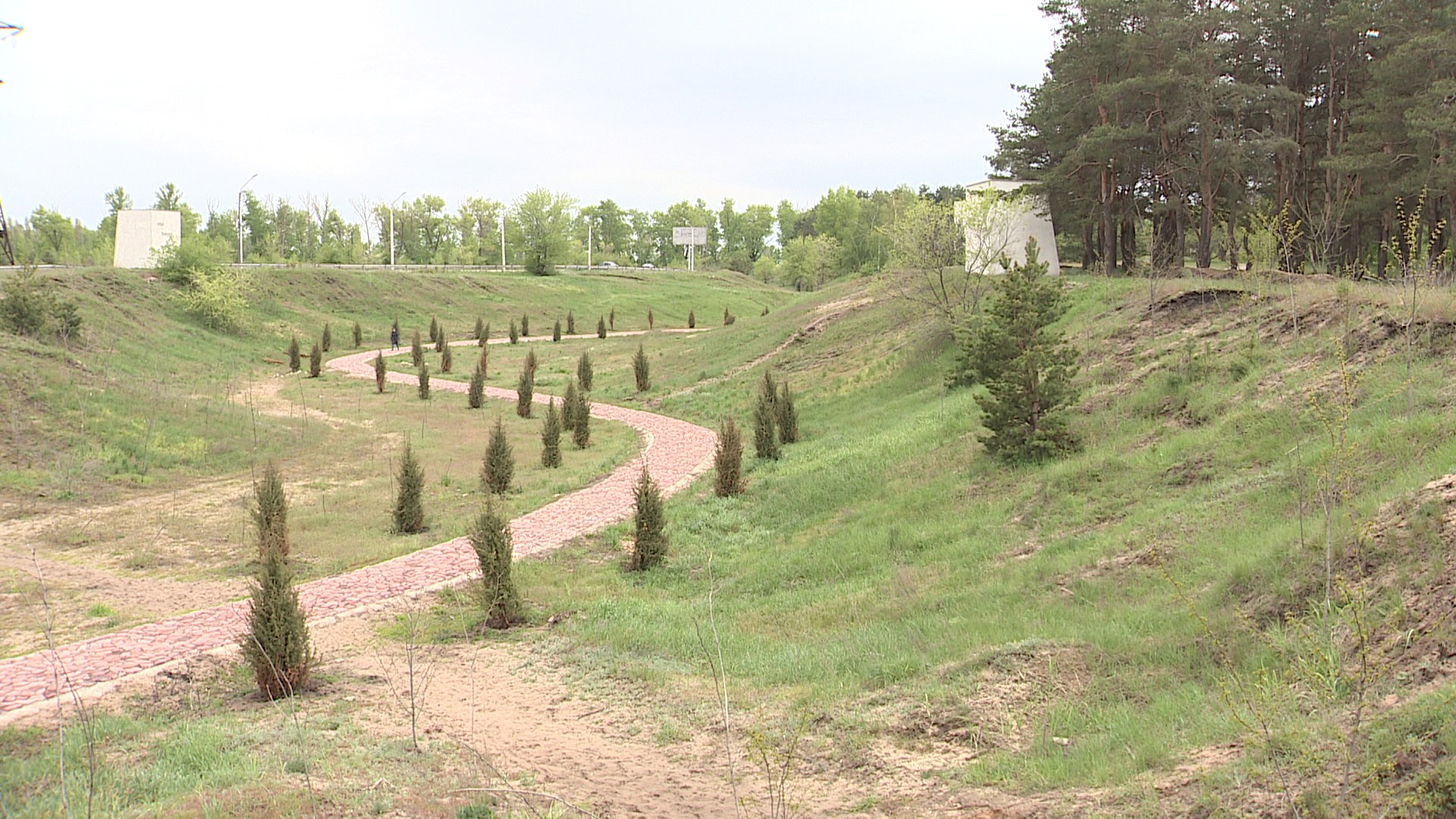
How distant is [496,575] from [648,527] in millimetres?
2498

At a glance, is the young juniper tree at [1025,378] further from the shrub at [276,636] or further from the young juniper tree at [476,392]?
the young juniper tree at [476,392]

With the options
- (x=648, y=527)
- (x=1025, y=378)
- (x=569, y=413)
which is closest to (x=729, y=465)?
(x=648, y=527)

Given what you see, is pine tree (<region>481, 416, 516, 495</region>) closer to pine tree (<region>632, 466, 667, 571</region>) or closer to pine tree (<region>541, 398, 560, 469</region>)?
pine tree (<region>541, 398, 560, 469</region>)

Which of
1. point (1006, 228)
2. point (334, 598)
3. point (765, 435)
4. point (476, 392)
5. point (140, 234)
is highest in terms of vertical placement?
point (140, 234)

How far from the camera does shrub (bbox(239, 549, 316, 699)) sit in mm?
7137

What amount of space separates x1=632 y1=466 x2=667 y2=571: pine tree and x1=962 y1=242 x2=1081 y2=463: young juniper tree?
453cm

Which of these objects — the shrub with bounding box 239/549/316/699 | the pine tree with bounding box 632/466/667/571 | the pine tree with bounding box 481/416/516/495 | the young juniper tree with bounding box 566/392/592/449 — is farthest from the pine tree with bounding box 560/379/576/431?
the shrub with bounding box 239/549/316/699

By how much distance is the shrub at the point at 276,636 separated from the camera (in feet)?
23.4

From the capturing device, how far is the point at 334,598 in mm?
9984

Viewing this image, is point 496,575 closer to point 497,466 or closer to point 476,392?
point 497,466

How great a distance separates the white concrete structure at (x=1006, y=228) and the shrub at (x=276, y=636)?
64.9 feet

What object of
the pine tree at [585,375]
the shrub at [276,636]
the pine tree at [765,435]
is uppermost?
the pine tree at [585,375]

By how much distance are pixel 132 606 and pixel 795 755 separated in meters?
7.86

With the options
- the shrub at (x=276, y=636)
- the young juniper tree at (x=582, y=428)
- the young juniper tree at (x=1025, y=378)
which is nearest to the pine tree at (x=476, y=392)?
the young juniper tree at (x=582, y=428)
